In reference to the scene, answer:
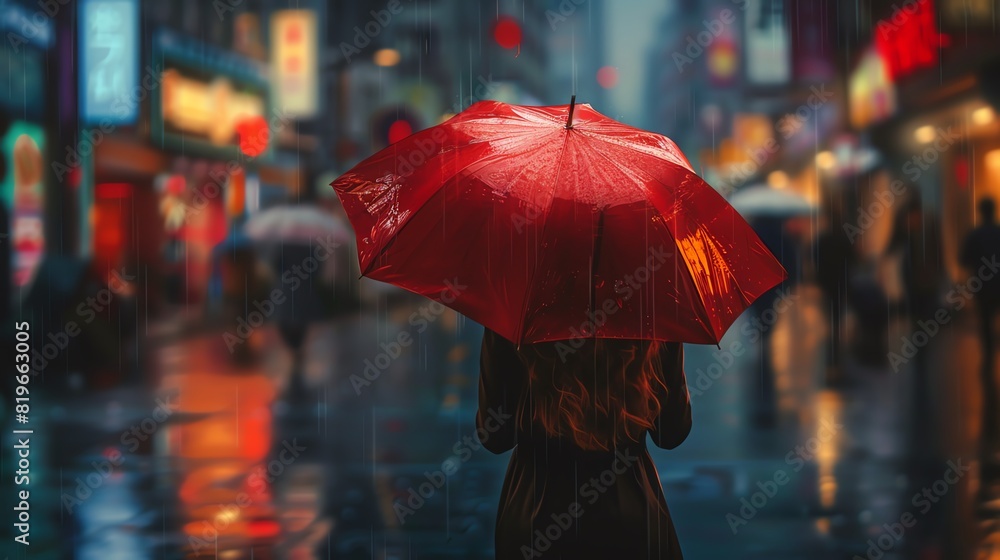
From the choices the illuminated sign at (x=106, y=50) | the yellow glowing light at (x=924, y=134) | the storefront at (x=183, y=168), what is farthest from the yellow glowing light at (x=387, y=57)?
the yellow glowing light at (x=924, y=134)

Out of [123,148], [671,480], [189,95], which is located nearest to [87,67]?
[123,148]

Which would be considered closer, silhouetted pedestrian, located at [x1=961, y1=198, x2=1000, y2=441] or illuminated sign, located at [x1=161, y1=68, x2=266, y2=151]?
silhouetted pedestrian, located at [x1=961, y1=198, x2=1000, y2=441]

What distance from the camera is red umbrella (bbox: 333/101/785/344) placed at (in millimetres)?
2281

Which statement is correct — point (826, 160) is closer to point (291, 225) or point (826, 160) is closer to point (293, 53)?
point (293, 53)

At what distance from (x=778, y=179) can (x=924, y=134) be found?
12187mm

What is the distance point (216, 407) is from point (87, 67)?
13.9 m

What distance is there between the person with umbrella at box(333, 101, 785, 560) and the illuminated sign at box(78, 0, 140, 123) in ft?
68.9

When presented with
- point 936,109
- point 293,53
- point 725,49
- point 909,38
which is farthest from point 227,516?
point 293,53

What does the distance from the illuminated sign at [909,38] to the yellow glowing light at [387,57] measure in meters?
21.0

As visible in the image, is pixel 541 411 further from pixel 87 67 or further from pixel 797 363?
pixel 87 67

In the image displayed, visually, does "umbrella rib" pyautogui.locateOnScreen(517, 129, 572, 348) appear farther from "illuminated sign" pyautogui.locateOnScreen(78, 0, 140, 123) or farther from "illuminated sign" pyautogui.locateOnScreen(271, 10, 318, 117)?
"illuminated sign" pyautogui.locateOnScreen(271, 10, 318, 117)

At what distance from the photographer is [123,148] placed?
2380 cm

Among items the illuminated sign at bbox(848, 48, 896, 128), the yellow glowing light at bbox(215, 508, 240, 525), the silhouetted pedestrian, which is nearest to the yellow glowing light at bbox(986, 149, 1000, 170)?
the illuminated sign at bbox(848, 48, 896, 128)

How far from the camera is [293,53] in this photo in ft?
103
